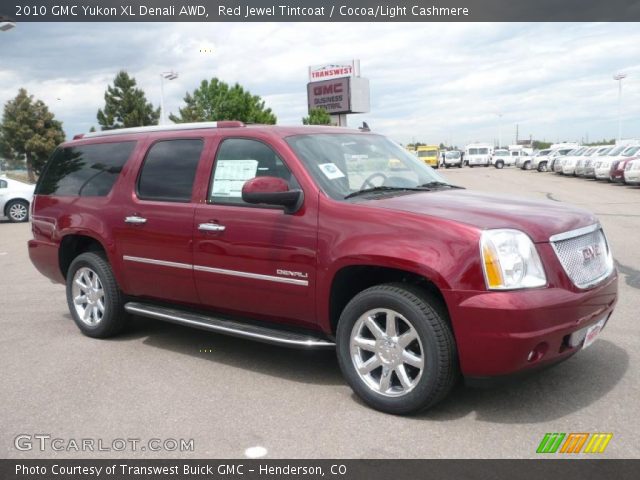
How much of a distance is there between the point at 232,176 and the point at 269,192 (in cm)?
78

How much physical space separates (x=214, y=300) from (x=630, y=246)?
764 cm

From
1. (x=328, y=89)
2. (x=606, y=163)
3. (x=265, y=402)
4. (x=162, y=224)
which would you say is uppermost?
(x=328, y=89)

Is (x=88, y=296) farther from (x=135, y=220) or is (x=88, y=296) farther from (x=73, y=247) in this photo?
(x=135, y=220)

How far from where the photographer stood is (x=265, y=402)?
14.4 feet

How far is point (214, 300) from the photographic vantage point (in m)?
5.09

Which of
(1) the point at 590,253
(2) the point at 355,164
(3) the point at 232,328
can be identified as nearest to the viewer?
(1) the point at 590,253

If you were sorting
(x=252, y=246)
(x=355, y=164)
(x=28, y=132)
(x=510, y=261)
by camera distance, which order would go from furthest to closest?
(x=28, y=132)
(x=355, y=164)
(x=252, y=246)
(x=510, y=261)

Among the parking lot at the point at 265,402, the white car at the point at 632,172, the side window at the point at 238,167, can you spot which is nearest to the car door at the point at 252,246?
A: the side window at the point at 238,167

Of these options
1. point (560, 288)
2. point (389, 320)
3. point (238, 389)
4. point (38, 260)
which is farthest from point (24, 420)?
point (560, 288)

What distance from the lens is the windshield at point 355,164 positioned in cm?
466

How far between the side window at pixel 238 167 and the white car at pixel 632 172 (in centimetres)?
2171

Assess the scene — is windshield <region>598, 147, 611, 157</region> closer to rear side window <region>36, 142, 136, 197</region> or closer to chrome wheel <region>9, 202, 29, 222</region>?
chrome wheel <region>9, 202, 29, 222</region>

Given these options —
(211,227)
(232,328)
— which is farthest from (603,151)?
(232,328)

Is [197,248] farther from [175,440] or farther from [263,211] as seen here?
[175,440]
